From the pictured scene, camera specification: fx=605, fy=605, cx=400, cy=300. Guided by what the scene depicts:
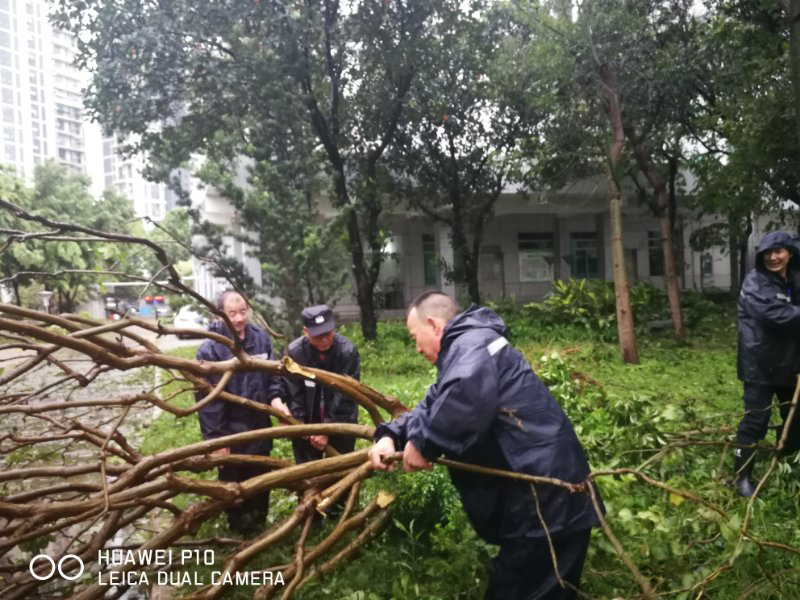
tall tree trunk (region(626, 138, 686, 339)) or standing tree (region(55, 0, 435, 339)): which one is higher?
standing tree (region(55, 0, 435, 339))

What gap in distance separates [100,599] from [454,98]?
38.7 feet

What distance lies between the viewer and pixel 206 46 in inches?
379

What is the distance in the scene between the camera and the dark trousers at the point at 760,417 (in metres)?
3.61

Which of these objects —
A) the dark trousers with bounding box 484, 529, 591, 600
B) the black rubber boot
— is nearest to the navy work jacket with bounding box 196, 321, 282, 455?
the dark trousers with bounding box 484, 529, 591, 600

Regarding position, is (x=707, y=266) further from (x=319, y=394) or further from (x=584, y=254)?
(x=319, y=394)

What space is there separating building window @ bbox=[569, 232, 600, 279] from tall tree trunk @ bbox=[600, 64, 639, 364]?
1314 centimetres

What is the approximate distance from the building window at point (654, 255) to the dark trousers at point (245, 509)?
21.7 m

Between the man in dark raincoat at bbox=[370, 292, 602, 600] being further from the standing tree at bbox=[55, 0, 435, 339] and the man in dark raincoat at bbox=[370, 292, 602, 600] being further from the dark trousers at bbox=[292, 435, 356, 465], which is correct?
the standing tree at bbox=[55, 0, 435, 339]

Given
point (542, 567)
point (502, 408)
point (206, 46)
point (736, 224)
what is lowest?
point (542, 567)

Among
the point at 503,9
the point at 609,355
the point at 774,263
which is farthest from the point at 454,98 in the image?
the point at 774,263

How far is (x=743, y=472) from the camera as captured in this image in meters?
3.72

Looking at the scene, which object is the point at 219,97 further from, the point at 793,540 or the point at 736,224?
the point at 736,224

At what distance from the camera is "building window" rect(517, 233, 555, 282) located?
21531 mm

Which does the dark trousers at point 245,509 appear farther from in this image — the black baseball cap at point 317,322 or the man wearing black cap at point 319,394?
the black baseball cap at point 317,322
